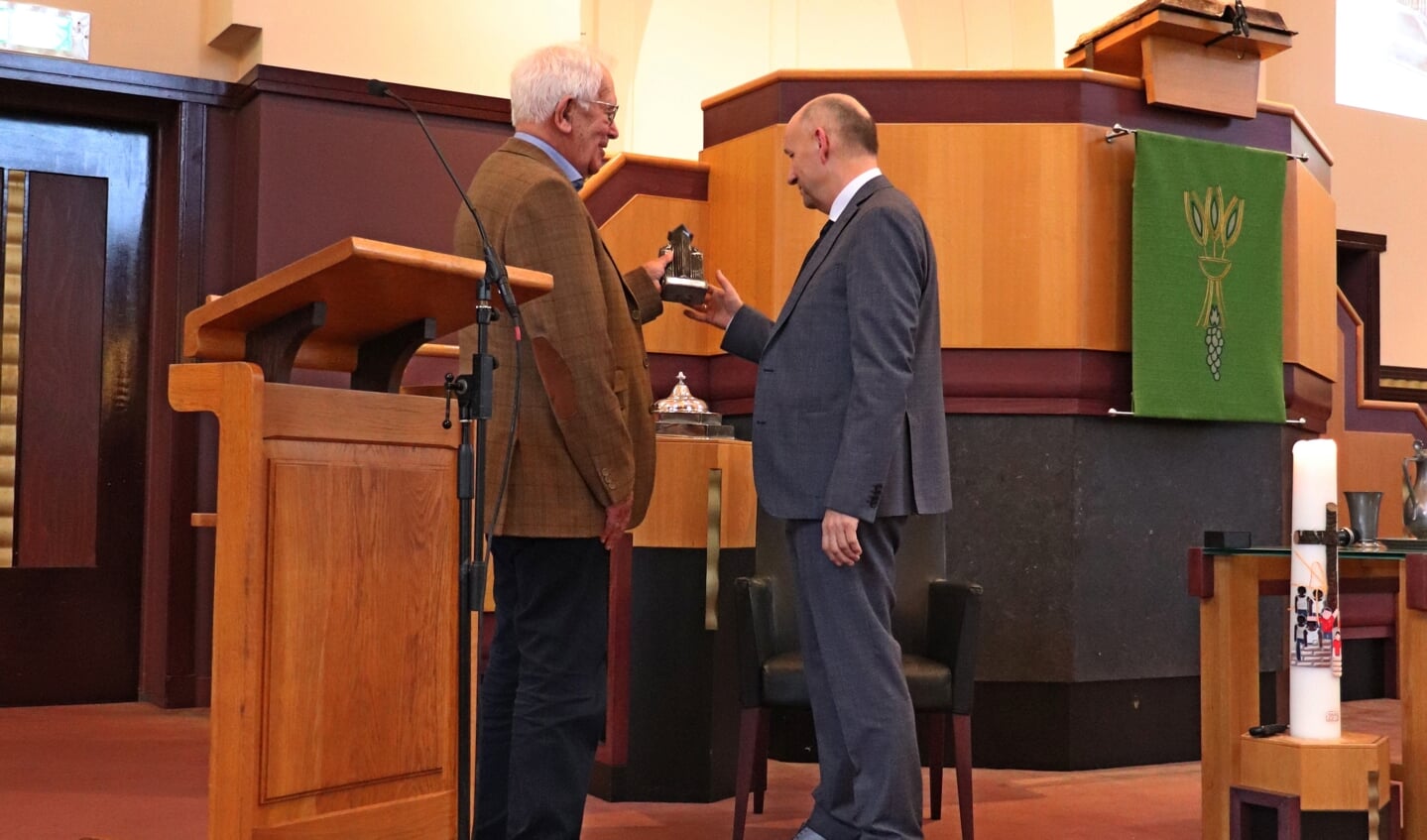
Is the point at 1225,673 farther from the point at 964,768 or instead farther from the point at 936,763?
the point at 936,763

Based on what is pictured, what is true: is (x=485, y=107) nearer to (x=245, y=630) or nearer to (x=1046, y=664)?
(x=1046, y=664)

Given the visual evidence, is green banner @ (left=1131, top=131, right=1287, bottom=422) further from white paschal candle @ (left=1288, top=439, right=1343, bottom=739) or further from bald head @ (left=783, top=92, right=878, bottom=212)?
bald head @ (left=783, top=92, right=878, bottom=212)

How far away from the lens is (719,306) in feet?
10.1

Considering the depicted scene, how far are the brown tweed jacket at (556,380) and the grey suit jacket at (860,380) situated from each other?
405 mm

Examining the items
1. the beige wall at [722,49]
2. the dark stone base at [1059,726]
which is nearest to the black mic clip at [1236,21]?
the dark stone base at [1059,726]

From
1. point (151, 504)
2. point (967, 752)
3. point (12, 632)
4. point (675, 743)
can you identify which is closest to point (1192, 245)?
point (967, 752)

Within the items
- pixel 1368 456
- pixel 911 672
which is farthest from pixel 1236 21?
pixel 1368 456

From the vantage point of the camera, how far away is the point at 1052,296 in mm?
4297

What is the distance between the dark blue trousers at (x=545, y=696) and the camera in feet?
7.91

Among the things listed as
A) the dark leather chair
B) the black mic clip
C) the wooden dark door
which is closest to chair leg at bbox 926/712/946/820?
the dark leather chair

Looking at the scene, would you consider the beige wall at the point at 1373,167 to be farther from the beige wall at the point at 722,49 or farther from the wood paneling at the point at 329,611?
the wood paneling at the point at 329,611

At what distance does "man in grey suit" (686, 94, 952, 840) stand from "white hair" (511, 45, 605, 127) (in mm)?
494

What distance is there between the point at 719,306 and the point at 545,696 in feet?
3.28

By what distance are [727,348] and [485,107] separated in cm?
296
